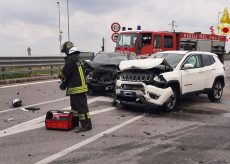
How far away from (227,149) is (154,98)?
311 centimetres

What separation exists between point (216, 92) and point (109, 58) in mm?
4035

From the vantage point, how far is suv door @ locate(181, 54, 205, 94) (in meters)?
9.70

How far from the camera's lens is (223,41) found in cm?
2536

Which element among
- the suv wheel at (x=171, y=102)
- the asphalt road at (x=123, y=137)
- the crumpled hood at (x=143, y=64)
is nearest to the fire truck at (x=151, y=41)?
the asphalt road at (x=123, y=137)

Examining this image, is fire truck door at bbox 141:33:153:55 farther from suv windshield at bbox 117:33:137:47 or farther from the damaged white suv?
the damaged white suv

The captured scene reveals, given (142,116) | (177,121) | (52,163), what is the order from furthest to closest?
(142,116)
(177,121)
(52,163)

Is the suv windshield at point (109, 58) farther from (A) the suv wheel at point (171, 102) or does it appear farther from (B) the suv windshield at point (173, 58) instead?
(A) the suv wheel at point (171, 102)

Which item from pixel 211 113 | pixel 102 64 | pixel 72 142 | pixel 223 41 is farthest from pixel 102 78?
pixel 223 41

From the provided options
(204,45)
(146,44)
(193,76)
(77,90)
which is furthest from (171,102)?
(204,45)

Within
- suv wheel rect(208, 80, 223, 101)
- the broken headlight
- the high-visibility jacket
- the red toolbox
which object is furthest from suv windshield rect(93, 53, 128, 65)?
the red toolbox

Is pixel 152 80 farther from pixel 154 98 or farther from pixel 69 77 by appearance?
pixel 69 77

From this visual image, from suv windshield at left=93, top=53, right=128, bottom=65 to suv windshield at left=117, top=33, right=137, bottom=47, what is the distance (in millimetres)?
4918

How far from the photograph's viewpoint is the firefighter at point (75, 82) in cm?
702

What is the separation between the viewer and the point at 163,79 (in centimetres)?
888
